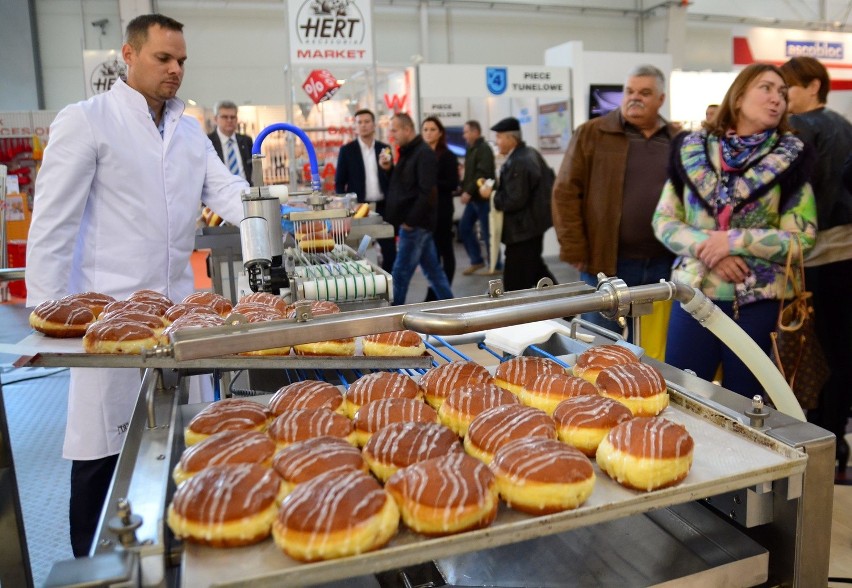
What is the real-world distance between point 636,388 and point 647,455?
0.96 ft

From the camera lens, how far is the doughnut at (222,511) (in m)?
0.95

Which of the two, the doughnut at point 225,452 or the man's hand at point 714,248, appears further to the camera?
the man's hand at point 714,248

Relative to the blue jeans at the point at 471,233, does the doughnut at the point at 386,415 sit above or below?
above

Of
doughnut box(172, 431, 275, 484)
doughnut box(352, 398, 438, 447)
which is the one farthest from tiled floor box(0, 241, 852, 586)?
doughnut box(352, 398, 438, 447)

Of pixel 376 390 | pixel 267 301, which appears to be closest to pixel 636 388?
pixel 376 390

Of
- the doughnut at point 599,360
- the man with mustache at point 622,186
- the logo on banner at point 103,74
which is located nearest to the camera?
the doughnut at point 599,360

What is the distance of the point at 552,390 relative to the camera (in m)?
1.34

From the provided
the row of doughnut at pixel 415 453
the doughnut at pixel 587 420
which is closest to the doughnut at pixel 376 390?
the row of doughnut at pixel 415 453

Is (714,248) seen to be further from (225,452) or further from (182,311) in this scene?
(225,452)

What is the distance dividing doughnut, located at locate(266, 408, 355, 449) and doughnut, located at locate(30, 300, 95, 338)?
2.04ft

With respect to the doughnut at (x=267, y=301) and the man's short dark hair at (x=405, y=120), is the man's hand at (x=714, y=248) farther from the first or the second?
the man's short dark hair at (x=405, y=120)

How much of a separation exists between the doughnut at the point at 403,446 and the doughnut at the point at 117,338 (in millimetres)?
559

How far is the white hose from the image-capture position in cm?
132

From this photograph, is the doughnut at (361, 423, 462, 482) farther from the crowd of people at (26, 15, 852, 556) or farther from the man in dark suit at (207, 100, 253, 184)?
the man in dark suit at (207, 100, 253, 184)
